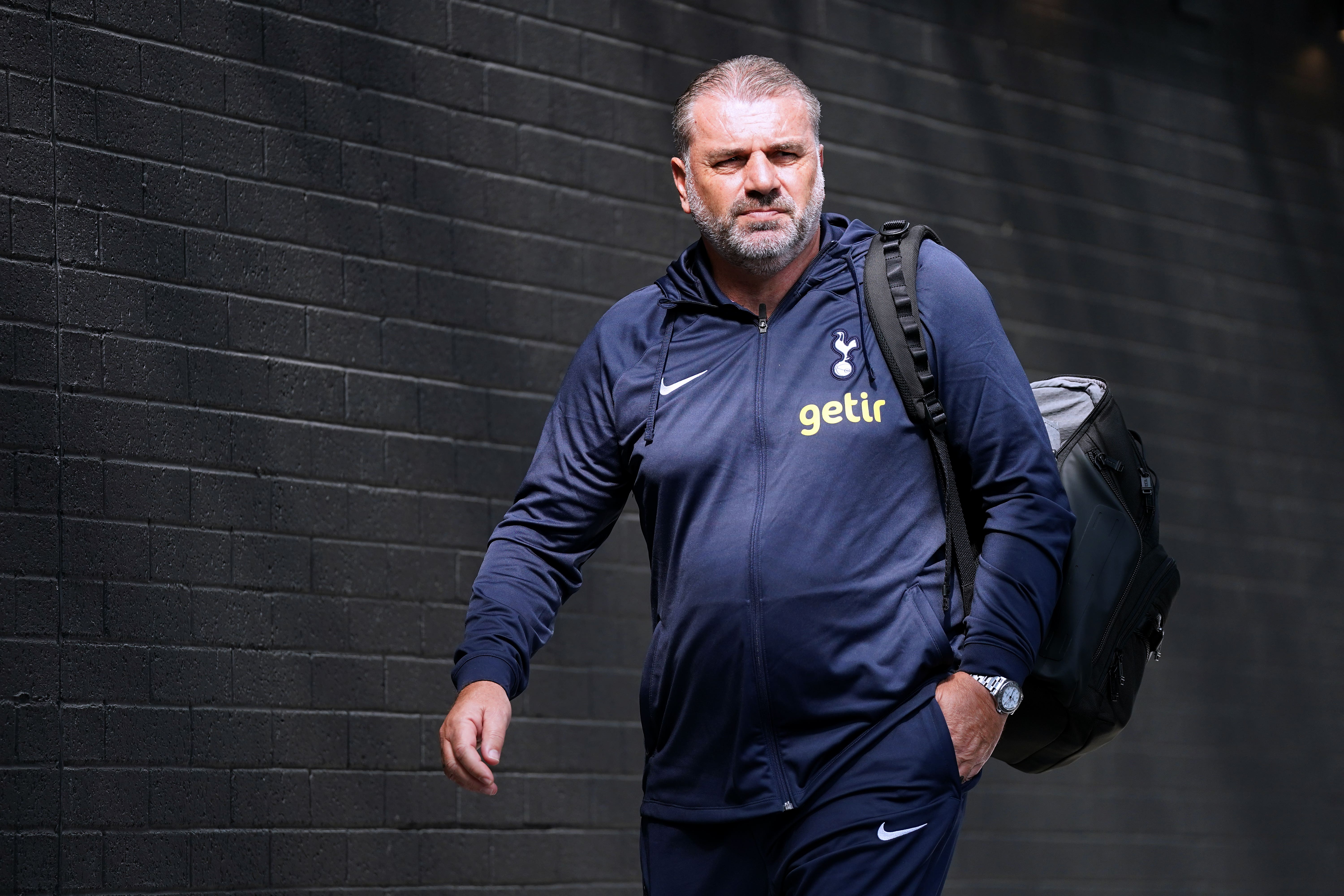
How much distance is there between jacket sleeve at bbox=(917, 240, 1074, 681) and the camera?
300cm

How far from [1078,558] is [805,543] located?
555mm

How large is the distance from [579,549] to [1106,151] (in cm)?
519

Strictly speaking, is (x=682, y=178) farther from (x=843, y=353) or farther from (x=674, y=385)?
(x=843, y=353)

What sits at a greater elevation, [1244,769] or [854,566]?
[854,566]

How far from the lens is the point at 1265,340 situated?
8.39m

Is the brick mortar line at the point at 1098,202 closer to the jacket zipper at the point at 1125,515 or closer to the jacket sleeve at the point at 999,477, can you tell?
the jacket zipper at the point at 1125,515

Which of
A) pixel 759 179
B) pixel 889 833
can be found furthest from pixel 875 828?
pixel 759 179

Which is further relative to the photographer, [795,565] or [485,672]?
[485,672]

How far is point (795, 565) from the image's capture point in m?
3.07

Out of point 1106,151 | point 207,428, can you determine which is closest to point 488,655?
point 207,428

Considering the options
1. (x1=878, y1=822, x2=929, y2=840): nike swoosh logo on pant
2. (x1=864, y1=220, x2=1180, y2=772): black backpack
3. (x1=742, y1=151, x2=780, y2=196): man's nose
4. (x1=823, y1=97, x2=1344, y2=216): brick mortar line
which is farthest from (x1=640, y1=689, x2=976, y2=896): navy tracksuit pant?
(x1=823, y1=97, x2=1344, y2=216): brick mortar line

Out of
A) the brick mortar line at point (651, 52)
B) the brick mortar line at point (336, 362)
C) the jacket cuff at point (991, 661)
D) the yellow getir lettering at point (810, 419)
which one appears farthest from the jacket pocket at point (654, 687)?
the brick mortar line at point (651, 52)

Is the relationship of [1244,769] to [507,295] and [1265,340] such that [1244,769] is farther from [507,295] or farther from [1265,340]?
[507,295]

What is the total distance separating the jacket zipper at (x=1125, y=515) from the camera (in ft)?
10.5
